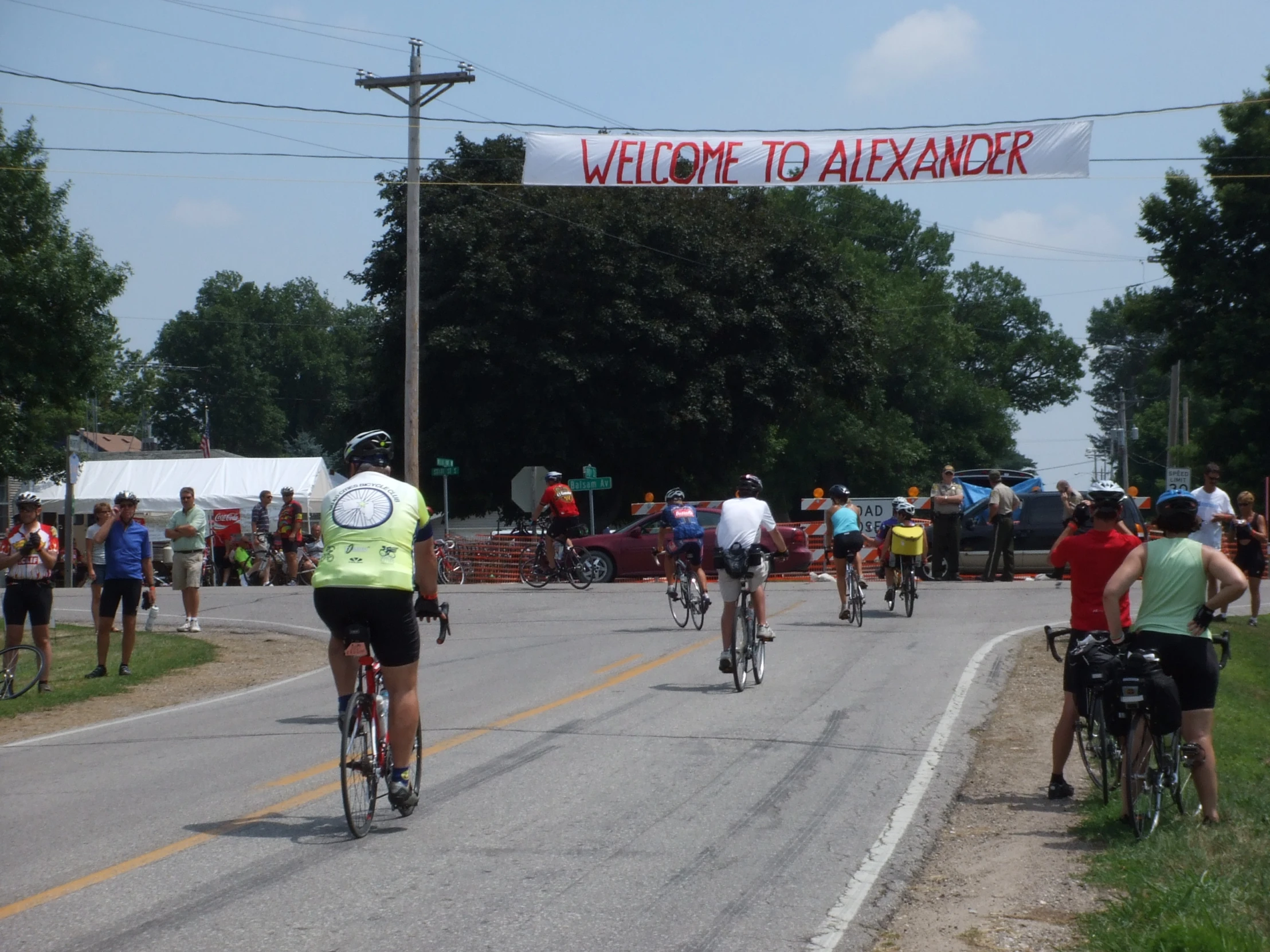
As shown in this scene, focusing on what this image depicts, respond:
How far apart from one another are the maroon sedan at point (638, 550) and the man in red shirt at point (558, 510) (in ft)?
4.63

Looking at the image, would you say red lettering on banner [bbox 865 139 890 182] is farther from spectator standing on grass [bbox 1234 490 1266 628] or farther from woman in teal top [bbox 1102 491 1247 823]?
woman in teal top [bbox 1102 491 1247 823]

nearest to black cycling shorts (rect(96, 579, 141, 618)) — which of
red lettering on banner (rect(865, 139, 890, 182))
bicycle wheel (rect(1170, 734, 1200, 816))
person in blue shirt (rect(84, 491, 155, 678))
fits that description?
person in blue shirt (rect(84, 491, 155, 678))

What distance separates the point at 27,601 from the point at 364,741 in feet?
26.4

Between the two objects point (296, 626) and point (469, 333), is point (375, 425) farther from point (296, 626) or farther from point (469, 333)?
point (296, 626)

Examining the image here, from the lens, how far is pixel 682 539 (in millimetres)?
17172

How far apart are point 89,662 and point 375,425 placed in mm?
26687

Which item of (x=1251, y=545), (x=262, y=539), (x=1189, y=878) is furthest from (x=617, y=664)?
(x=262, y=539)

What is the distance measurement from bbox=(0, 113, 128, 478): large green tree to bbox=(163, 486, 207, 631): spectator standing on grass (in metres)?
12.0

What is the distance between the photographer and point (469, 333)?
123ft

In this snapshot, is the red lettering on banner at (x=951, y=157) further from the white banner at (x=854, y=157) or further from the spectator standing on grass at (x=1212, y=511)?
the spectator standing on grass at (x=1212, y=511)

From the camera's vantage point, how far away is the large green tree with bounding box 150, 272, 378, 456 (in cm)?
11312

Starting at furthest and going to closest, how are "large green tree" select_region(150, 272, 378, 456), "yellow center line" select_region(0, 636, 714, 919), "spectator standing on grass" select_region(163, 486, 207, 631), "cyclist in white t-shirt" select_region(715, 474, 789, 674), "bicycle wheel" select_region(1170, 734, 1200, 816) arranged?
"large green tree" select_region(150, 272, 378, 456)
"spectator standing on grass" select_region(163, 486, 207, 631)
"cyclist in white t-shirt" select_region(715, 474, 789, 674)
"bicycle wheel" select_region(1170, 734, 1200, 816)
"yellow center line" select_region(0, 636, 714, 919)

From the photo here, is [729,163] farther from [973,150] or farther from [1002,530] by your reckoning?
[1002,530]

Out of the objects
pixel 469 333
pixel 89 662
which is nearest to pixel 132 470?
pixel 469 333
